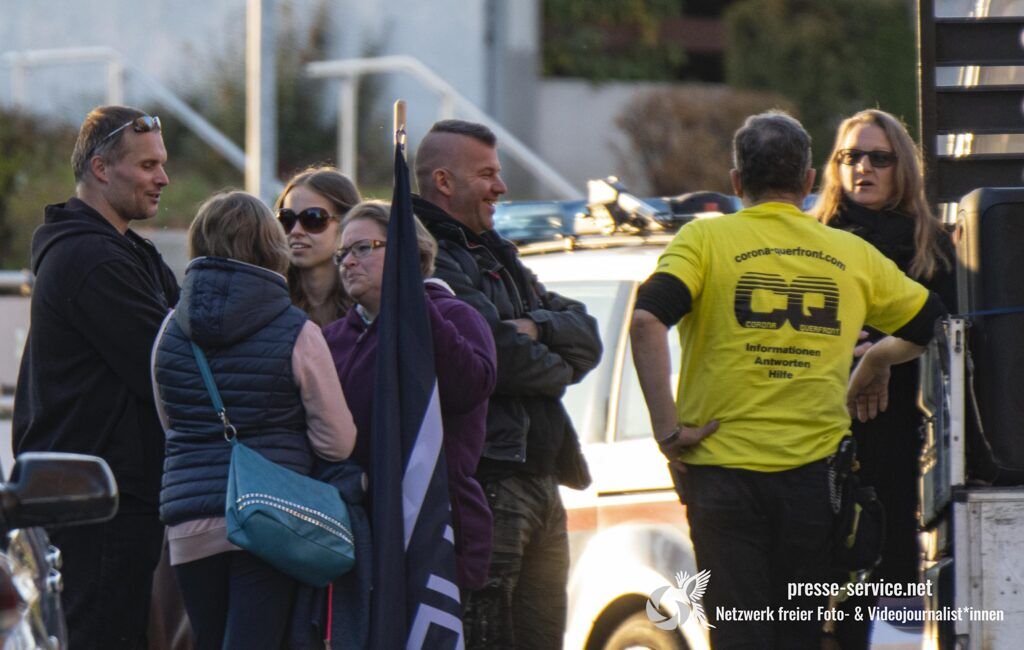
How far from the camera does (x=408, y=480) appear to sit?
4.12 meters

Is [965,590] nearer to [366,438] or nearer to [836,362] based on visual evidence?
[836,362]

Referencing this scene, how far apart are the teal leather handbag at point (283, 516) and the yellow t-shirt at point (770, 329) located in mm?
1127

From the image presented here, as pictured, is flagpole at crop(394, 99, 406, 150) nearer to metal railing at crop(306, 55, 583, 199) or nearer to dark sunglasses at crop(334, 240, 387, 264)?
dark sunglasses at crop(334, 240, 387, 264)

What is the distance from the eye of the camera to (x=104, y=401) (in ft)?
14.6

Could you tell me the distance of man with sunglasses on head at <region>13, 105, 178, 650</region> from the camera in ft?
14.5

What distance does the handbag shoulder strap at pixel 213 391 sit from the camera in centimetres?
399

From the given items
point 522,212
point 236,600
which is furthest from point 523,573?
point 522,212

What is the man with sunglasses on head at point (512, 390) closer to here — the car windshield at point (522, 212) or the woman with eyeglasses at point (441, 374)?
the woman with eyeglasses at point (441, 374)

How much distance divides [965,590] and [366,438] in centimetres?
162

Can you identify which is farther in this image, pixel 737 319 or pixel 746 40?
pixel 746 40

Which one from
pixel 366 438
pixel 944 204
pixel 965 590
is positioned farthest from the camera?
pixel 944 204

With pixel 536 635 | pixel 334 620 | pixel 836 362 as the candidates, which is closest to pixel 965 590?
pixel 836 362

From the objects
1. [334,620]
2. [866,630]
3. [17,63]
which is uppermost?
[17,63]

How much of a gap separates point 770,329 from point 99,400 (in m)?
1.90
